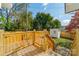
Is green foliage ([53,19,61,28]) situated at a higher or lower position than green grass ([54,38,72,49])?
higher

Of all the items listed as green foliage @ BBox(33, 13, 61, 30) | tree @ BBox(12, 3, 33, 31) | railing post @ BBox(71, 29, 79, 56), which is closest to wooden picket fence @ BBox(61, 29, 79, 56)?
railing post @ BBox(71, 29, 79, 56)

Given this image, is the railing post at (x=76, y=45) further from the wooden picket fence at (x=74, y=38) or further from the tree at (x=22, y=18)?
the tree at (x=22, y=18)

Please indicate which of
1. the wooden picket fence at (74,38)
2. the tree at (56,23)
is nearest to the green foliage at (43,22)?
the tree at (56,23)

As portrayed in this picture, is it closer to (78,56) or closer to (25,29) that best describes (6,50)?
(25,29)

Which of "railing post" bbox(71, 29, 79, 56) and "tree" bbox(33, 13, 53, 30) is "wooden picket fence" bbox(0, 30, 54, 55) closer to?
"tree" bbox(33, 13, 53, 30)

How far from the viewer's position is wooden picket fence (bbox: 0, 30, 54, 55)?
1.20m

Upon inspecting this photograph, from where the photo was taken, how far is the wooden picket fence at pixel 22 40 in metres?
1.20

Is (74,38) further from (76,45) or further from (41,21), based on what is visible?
(41,21)

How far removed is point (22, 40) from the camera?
121cm

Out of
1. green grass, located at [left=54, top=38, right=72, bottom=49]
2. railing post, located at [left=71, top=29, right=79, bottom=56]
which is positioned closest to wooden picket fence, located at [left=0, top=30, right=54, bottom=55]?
green grass, located at [left=54, top=38, right=72, bottom=49]

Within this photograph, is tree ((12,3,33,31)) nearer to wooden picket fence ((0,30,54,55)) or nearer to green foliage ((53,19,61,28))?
wooden picket fence ((0,30,54,55))

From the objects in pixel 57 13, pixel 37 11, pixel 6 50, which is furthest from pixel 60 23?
pixel 6 50

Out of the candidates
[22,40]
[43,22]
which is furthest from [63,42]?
[22,40]

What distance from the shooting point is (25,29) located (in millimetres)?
1221
